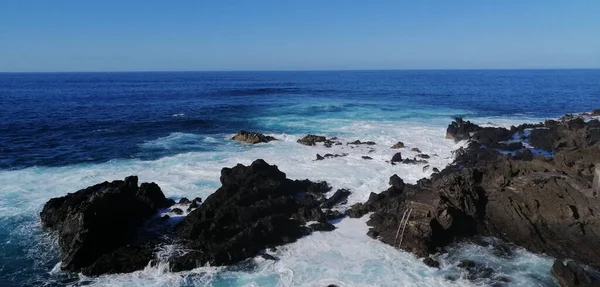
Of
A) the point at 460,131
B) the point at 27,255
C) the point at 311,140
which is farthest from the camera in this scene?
the point at 460,131

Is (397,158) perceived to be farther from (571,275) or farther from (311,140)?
(571,275)

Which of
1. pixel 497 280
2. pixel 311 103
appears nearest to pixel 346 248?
pixel 497 280

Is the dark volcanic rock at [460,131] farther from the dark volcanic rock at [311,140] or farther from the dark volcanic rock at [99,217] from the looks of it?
the dark volcanic rock at [99,217]

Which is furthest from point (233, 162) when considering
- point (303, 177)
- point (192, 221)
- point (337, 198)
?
point (192, 221)

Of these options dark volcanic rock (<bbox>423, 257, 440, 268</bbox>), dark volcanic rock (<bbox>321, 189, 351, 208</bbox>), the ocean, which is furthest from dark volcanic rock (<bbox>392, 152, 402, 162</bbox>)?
dark volcanic rock (<bbox>423, 257, 440, 268</bbox>)

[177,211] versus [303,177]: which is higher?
[303,177]

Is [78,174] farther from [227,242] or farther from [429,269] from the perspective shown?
[429,269]
